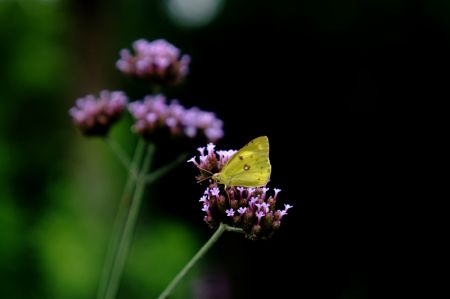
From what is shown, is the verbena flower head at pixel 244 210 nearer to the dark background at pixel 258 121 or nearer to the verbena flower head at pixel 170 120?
the verbena flower head at pixel 170 120

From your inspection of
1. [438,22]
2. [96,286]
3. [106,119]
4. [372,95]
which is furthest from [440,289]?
[106,119]

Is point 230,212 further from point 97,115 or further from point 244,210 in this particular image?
point 97,115

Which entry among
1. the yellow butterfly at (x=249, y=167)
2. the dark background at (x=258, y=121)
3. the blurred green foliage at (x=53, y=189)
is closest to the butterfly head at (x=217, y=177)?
the yellow butterfly at (x=249, y=167)

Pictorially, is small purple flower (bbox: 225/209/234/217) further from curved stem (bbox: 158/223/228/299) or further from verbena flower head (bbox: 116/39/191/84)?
verbena flower head (bbox: 116/39/191/84)

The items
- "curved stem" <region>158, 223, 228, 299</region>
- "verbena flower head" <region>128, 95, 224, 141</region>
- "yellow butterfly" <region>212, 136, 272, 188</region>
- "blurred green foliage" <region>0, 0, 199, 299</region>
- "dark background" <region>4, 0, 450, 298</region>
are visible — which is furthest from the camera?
"dark background" <region>4, 0, 450, 298</region>

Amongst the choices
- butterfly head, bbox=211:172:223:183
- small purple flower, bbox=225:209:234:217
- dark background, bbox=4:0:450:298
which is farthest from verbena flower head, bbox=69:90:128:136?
dark background, bbox=4:0:450:298

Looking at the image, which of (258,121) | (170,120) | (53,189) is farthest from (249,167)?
(258,121)
